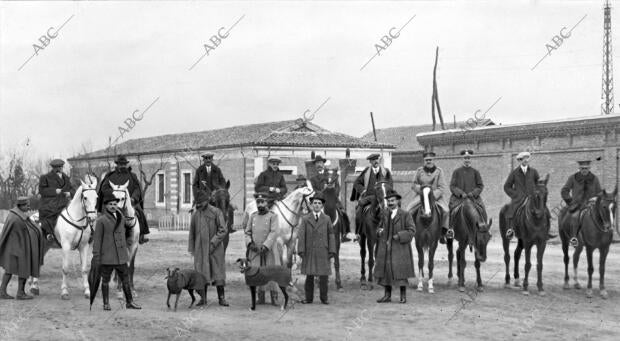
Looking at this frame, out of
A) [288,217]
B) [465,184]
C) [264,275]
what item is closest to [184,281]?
[264,275]

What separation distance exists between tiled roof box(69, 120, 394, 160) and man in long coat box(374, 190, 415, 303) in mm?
22052

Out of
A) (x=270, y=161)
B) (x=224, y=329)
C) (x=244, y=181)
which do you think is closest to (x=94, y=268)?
(x=224, y=329)

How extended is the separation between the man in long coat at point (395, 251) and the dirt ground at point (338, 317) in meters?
0.36

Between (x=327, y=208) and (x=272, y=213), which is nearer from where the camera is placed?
(x=272, y=213)

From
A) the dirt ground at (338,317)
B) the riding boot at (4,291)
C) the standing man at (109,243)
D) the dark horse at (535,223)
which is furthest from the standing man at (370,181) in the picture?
the riding boot at (4,291)

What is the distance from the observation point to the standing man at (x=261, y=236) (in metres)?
11.1

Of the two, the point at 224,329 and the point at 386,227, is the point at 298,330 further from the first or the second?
the point at 386,227

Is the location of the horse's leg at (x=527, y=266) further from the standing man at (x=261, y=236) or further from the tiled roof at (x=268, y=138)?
the tiled roof at (x=268, y=138)

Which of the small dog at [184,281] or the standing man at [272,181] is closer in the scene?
the small dog at [184,281]

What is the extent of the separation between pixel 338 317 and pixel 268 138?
2453 cm

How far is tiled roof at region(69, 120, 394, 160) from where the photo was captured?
113ft

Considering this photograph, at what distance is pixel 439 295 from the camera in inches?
477

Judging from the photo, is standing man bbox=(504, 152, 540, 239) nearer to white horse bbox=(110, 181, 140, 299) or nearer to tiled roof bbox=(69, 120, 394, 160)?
white horse bbox=(110, 181, 140, 299)

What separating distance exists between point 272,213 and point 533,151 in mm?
14769
